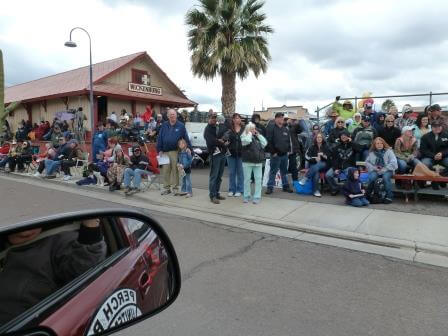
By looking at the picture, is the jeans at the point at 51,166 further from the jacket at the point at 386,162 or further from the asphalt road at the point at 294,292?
the jacket at the point at 386,162

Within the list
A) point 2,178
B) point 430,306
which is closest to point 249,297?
point 430,306

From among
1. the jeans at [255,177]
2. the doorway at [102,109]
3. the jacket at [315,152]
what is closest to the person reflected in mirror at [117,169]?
the jeans at [255,177]

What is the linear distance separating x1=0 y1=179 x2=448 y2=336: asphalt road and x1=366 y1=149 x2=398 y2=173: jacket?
10.9 feet

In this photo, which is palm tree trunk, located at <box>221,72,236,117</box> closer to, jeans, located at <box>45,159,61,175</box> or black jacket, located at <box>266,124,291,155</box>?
jeans, located at <box>45,159,61,175</box>

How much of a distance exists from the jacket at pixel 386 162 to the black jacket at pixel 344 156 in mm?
540

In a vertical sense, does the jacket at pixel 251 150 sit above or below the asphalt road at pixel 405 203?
above

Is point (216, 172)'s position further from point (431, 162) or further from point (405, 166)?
point (431, 162)

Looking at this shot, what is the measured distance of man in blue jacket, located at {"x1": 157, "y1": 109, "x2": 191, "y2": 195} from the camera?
9.38 m

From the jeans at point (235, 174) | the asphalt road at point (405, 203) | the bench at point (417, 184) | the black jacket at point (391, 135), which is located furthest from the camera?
the black jacket at point (391, 135)

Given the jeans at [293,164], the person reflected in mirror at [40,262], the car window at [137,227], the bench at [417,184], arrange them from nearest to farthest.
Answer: the person reflected in mirror at [40,262], the car window at [137,227], the bench at [417,184], the jeans at [293,164]

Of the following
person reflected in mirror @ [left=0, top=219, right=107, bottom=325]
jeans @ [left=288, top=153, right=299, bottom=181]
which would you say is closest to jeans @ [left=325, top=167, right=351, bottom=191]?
jeans @ [left=288, top=153, right=299, bottom=181]

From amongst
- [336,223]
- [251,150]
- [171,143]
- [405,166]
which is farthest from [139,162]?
[405,166]

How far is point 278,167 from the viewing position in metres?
9.55

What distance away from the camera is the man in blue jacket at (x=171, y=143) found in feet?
30.8
